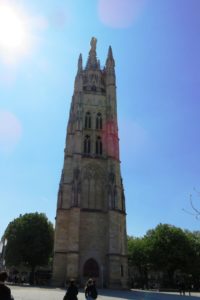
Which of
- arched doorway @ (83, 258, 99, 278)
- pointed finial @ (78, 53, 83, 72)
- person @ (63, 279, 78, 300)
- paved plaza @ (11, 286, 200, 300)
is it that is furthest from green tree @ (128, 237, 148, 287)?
person @ (63, 279, 78, 300)

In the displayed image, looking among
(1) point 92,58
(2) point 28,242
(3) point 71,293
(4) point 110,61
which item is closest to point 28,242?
(2) point 28,242

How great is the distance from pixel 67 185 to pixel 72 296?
3371 centimetres

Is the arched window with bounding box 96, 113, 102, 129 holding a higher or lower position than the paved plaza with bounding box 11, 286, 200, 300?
higher

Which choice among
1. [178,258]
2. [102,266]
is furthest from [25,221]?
[178,258]

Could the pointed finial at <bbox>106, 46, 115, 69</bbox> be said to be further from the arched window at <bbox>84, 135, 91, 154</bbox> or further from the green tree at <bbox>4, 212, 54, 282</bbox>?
the green tree at <bbox>4, 212, 54, 282</bbox>

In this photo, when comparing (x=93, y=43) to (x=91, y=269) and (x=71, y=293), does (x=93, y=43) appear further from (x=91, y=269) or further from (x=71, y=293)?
(x=71, y=293)

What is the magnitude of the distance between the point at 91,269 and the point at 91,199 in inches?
350

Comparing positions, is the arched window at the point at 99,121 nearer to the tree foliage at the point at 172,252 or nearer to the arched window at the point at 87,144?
the arched window at the point at 87,144

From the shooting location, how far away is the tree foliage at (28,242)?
46.6 meters

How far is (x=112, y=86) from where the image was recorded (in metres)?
53.1

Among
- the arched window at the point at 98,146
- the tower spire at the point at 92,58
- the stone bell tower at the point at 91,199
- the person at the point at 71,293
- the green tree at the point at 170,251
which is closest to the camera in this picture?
the person at the point at 71,293

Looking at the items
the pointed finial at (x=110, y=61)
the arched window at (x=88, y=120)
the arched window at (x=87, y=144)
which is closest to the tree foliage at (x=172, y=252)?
the arched window at (x=87, y=144)

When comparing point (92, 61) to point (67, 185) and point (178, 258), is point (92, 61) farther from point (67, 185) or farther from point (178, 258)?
point (178, 258)

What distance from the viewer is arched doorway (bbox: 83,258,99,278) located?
130ft
